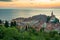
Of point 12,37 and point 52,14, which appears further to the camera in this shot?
point 52,14

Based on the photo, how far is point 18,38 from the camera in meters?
5.37

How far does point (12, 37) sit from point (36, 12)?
363 centimetres

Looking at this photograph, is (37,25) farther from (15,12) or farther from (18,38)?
(18,38)

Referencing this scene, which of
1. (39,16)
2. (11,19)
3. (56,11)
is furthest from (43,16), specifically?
(11,19)

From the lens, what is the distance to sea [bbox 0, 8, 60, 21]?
28.3 ft

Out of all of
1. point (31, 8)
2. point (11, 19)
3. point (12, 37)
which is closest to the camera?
point (12, 37)

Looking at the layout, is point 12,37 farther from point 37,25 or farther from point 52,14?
point 52,14

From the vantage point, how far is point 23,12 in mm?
8789

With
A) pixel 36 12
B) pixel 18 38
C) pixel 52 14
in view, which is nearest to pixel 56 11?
pixel 52 14

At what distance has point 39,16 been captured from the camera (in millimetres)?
8891

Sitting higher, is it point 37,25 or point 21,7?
point 21,7

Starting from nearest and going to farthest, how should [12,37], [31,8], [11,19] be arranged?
[12,37]
[11,19]
[31,8]

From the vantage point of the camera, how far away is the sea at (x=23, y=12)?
8.62 metres

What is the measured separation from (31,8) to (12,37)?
13.6 feet
